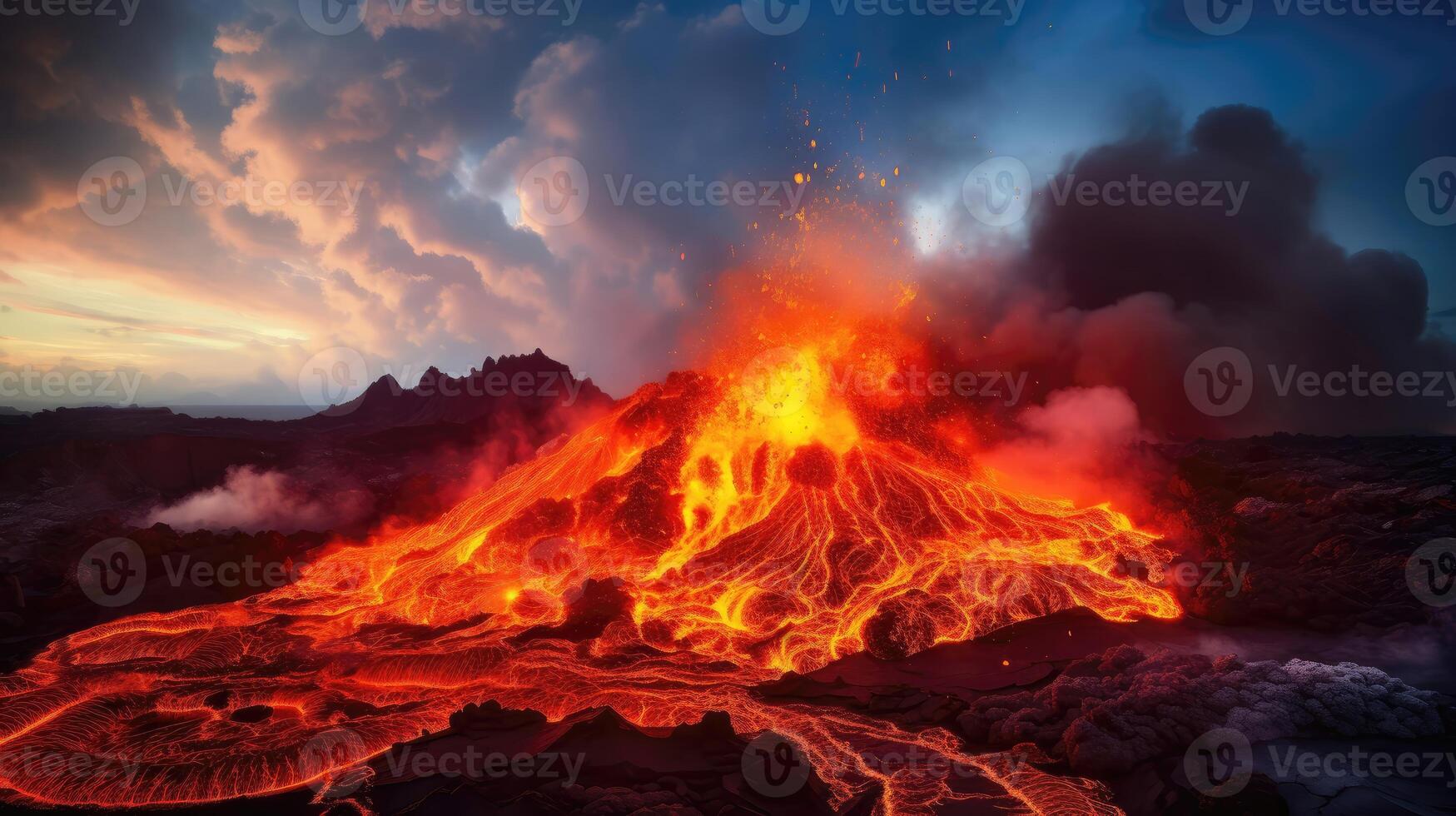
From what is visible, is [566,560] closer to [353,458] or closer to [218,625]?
[218,625]

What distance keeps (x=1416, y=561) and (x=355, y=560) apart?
42.2 metres

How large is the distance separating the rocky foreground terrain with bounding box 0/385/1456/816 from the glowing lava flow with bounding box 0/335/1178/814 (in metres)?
1.13

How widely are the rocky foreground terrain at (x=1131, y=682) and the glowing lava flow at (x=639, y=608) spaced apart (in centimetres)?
113

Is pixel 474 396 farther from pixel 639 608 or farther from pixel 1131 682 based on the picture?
pixel 1131 682

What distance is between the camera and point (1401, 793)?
10359 millimetres

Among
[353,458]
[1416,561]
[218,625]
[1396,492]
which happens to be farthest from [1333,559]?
[353,458]

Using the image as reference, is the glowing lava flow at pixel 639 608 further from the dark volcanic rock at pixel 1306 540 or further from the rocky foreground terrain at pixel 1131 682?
the dark volcanic rock at pixel 1306 540

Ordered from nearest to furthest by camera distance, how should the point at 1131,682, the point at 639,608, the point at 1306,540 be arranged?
the point at 1131,682 < the point at 639,608 < the point at 1306,540

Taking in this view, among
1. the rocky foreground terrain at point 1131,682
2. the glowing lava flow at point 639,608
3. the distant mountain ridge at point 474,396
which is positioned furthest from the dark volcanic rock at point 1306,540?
the distant mountain ridge at point 474,396

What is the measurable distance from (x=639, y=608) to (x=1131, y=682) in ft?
51.1

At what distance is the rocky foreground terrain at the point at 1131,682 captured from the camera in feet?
36.3

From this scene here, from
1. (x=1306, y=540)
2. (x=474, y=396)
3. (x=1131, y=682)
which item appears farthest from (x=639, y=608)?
(x=474, y=396)

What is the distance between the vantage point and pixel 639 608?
878 inches

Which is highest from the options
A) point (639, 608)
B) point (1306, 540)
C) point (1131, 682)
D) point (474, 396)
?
point (474, 396)
